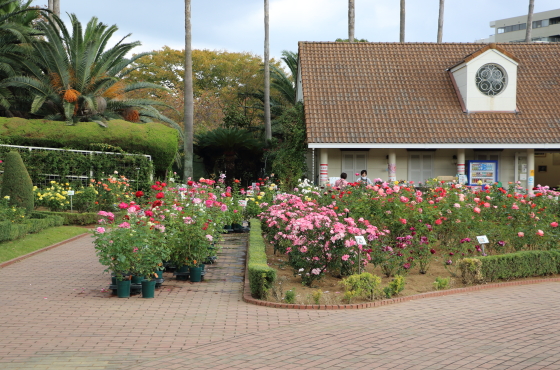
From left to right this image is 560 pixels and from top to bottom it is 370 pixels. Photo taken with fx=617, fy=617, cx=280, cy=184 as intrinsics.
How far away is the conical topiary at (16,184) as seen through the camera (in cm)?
1634

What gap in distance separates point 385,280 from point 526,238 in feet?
10.7

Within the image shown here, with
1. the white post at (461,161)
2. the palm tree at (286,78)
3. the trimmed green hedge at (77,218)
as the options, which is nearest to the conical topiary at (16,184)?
the trimmed green hedge at (77,218)

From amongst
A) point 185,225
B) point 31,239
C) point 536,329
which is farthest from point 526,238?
point 31,239

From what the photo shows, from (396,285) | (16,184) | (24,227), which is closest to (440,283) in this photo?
(396,285)

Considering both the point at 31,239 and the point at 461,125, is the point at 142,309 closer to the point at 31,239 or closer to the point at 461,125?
the point at 31,239

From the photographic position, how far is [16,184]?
16.4 m

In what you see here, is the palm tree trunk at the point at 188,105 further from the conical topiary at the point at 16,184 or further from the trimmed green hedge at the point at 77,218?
the conical topiary at the point at 16,184

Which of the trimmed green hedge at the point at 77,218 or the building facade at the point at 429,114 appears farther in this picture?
the building facade at the point at 429,114

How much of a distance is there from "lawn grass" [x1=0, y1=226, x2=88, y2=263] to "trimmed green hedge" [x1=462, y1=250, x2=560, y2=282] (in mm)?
9042

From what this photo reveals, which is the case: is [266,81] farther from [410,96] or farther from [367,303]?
[367,303]

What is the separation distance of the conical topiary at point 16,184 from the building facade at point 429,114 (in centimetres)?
997

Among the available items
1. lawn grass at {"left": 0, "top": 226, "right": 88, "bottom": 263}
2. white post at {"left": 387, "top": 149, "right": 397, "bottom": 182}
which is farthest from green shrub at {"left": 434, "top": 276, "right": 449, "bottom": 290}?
white post at {"left": 387, "top": 149, "right": 397, "bottom": 182}

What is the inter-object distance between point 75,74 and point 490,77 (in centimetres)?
1626

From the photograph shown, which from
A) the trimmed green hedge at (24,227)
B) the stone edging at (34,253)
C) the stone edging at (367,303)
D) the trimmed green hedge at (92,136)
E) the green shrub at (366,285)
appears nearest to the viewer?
the stone edging at (367,303)
